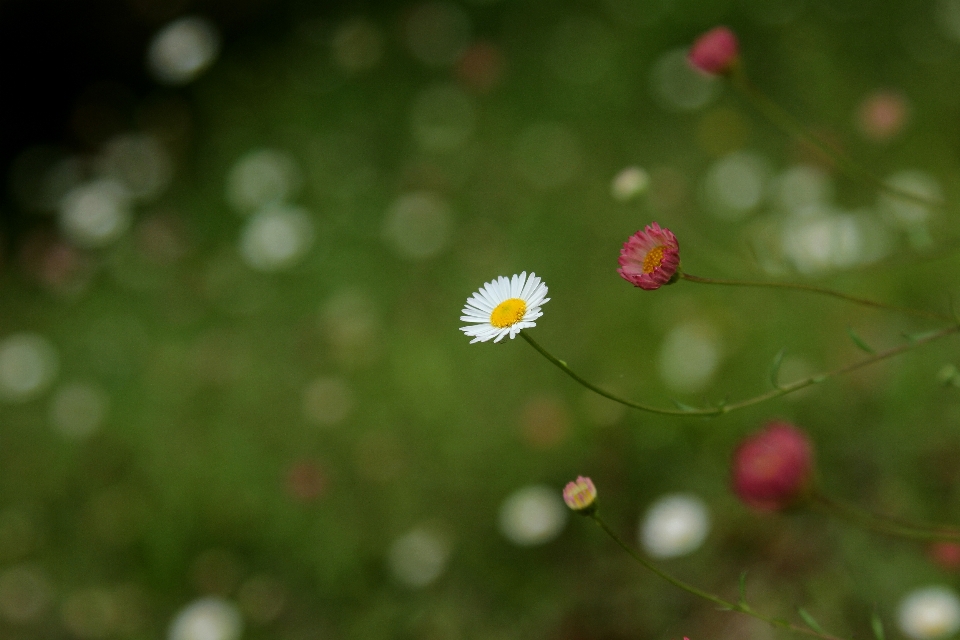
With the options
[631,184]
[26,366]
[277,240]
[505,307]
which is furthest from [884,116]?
[26,366]

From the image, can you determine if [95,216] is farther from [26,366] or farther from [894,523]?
[894,523]

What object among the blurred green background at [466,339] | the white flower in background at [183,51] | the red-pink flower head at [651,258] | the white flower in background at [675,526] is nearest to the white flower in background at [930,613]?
the blurred green background at [466,339]

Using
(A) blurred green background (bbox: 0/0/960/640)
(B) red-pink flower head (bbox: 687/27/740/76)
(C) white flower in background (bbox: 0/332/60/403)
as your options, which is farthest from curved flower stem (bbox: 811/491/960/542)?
(C) white flower in background (bbox: 0/332/60/403)

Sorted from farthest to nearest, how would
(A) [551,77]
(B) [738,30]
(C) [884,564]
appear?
1. (A) [551,77]
2. (B) [738,30]
3. (C) [884,564]

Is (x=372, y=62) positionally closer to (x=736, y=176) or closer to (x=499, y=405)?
(x=736, y=176)

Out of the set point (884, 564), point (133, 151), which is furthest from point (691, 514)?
point (133, 151)

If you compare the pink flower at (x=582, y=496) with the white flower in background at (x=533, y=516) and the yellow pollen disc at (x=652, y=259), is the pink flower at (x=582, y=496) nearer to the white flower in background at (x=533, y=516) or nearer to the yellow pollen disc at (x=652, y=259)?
the yellow pollen disc at (x=652, y=259)

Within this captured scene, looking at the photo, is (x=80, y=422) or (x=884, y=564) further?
(x=80, y=422)
